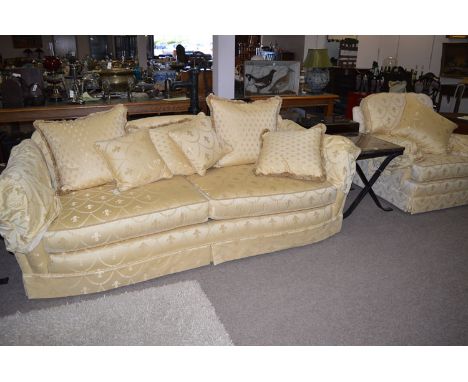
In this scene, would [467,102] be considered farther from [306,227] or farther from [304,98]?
[306,227]

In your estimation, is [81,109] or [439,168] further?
[81,109]

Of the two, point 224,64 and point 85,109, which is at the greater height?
point 224,64

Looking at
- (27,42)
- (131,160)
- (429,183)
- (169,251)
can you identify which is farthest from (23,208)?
(27,42)

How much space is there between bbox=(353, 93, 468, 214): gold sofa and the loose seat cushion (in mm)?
947

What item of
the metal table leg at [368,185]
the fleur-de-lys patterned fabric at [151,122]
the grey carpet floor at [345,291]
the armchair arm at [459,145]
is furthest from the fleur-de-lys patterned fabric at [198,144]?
the armchair arm at [459,145]

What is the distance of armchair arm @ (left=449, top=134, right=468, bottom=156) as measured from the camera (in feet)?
11.6

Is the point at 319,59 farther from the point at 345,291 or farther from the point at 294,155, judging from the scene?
the point at 345,291

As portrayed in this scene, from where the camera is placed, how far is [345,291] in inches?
91.9

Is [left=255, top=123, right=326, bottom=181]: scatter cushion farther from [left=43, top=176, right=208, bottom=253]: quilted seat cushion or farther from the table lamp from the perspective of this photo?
the table lamp

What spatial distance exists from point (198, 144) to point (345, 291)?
140 centimetres

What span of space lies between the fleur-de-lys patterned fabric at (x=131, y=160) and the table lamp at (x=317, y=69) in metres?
2.83

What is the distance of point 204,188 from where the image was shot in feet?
8.48

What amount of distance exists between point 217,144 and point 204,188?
0.45m
